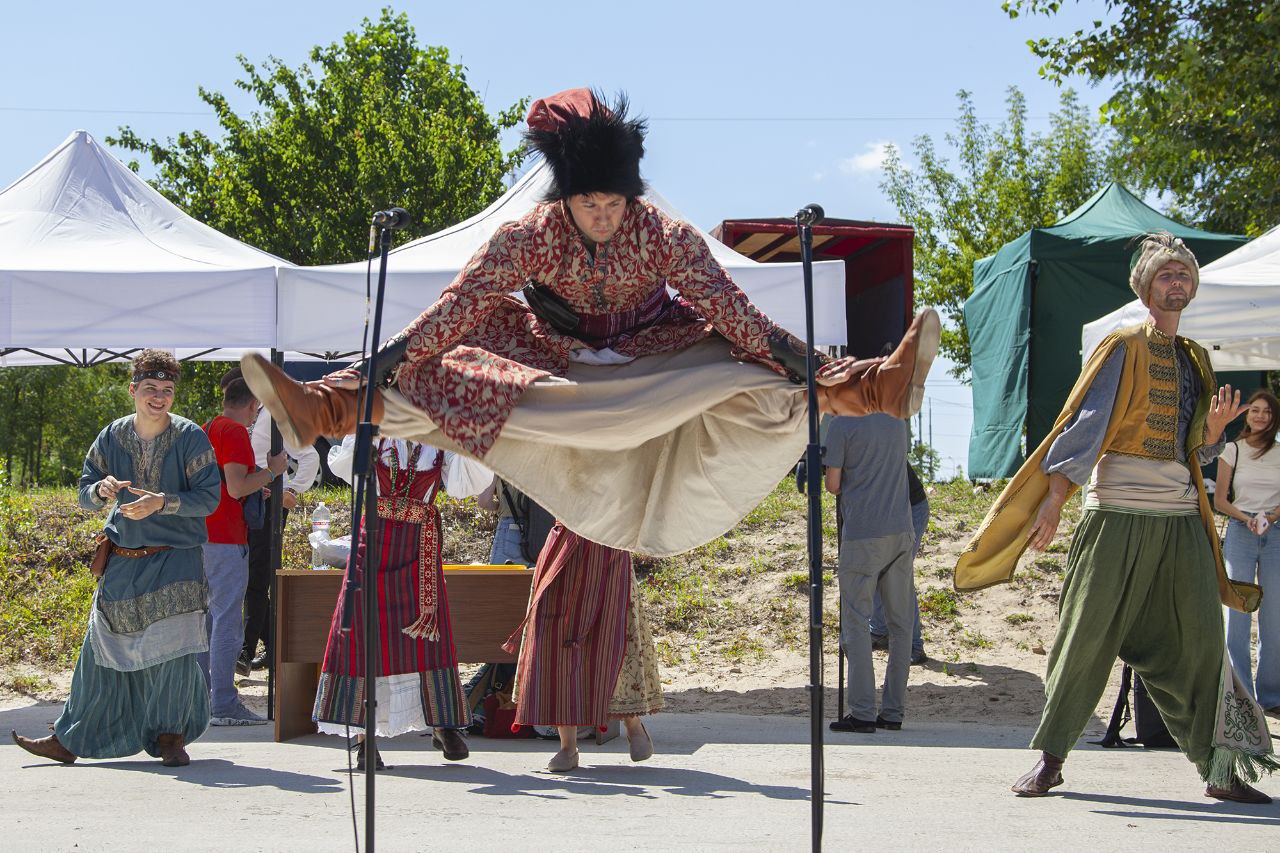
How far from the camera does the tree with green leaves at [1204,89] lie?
38.7 feet

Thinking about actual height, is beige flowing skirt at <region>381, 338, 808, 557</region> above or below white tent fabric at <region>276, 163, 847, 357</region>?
below

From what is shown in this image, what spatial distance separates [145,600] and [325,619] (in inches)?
46.8

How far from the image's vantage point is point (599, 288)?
3.96 metres

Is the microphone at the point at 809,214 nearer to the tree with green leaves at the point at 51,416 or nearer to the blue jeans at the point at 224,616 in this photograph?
the blue jeans at the point at 224,616

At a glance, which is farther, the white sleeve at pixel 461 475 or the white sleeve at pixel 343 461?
the white sleeve at pixel 461 475

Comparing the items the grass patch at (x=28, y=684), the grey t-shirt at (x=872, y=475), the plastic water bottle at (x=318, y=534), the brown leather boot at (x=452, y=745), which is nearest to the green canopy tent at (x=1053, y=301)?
the grey t-shirt at (x=872, y=475)

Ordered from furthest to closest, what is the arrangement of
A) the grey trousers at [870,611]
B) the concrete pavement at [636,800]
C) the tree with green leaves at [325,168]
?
the tree with green leaves at [325,168], the grey trousers at [870,611], the concrete pavement at [636,800]

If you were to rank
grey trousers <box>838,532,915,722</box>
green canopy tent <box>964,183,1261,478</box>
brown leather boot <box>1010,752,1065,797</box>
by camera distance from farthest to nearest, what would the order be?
green canopy tent <box>964,183,1261,478</box>, grey trousers <box>838,532,915,722</box>, brown leather boot <box>1010,752,1065,797</box>

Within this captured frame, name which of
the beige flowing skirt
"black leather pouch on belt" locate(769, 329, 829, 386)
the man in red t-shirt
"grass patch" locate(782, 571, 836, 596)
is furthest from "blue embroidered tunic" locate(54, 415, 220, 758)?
"grass patch" locate(782, 571, 836, 596)

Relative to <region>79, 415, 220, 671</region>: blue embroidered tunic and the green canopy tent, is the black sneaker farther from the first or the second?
the green canopy tent

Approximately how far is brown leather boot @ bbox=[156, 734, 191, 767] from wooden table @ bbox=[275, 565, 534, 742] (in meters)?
0.82

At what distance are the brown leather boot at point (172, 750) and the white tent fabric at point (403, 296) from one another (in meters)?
2.32

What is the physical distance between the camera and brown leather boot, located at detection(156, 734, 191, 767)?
5711 millimetres

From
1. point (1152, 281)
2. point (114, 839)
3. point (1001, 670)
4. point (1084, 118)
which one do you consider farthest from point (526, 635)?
point (1084, 118)
